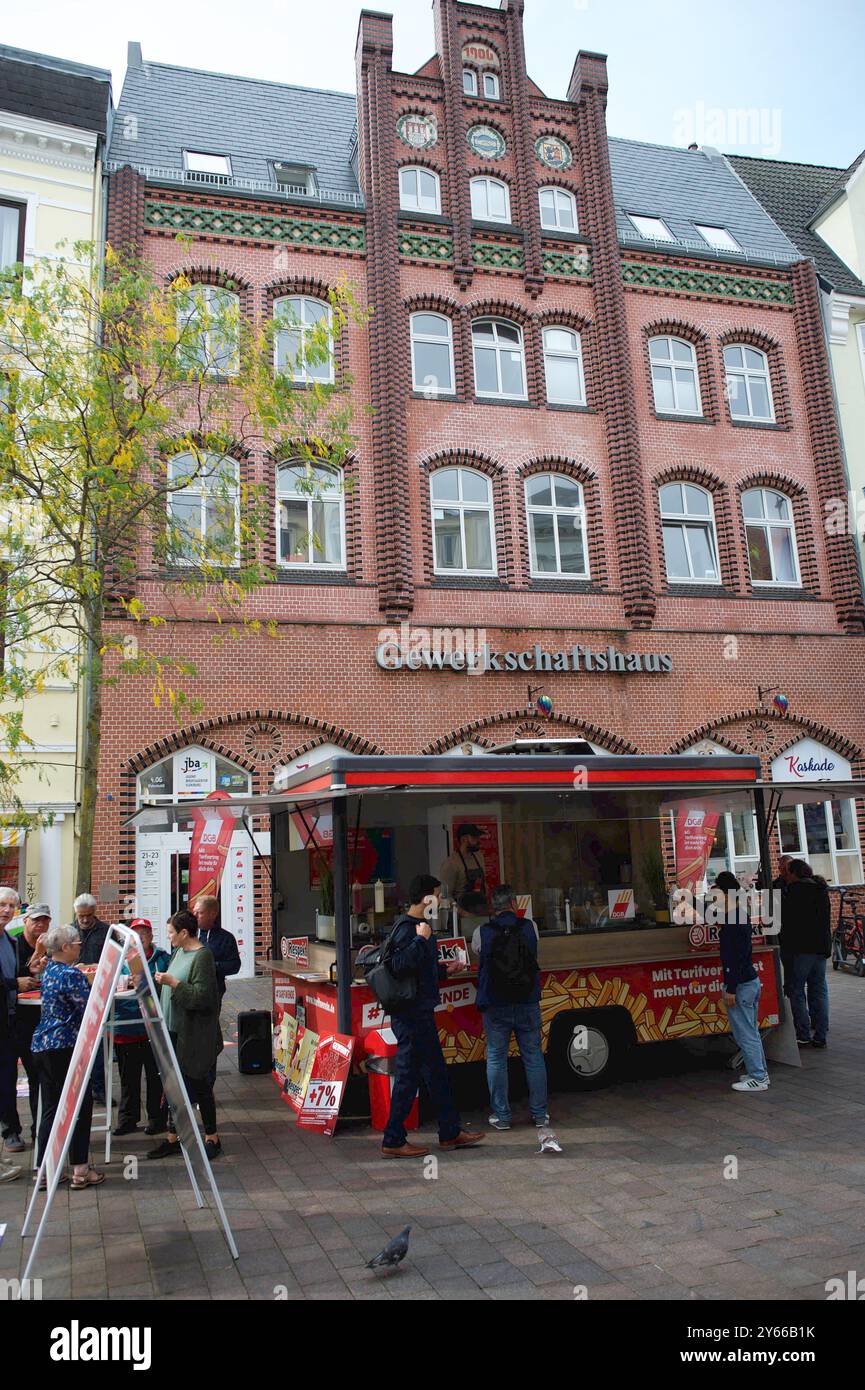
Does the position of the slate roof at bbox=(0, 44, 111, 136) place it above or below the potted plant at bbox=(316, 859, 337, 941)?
above

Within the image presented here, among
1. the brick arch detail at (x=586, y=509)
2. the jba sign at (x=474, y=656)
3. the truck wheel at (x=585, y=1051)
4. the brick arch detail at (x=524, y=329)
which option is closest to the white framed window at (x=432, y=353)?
the brick arch detail at (x=524, y=329)

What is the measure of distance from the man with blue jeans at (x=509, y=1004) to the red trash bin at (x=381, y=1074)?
29.2 inches

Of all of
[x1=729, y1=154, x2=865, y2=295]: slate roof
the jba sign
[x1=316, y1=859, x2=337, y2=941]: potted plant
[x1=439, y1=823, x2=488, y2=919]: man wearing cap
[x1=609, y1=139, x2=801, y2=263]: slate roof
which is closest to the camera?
[x1=316, y1=859, x2=337, y2=941]: potted plant

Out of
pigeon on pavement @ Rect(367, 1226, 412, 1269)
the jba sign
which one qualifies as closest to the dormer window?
the jba sign

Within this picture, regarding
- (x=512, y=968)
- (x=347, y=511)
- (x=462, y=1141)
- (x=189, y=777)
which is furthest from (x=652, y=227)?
(x=462, y=1141)

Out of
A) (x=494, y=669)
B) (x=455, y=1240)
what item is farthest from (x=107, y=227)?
(x=455, y=1240)

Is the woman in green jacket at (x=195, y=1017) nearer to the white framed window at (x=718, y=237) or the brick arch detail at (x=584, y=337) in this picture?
the brick arch detail at (x=584, y=337)

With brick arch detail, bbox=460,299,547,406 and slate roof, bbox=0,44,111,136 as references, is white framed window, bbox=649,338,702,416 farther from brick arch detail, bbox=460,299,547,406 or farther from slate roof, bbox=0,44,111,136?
slate roof, bbox=0,44,111,136

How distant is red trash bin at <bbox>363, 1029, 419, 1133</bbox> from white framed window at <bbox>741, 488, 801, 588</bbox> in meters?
15.0

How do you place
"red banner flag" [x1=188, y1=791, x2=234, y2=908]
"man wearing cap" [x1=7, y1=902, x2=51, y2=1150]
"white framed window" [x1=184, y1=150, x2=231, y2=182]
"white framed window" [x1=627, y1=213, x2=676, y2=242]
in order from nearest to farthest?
"man wearing cap" [x1=7, y1=902, x2=51, y2=1150] → "red banner flag" [x1=188, y1=791, x2=234, y2=908] → "white framed window" [x1=184, y1=150, x2=231, y2=182] → "white framed window" [x1=627, y1=213, x2=676, y2=242]

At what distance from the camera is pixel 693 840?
1073 cm

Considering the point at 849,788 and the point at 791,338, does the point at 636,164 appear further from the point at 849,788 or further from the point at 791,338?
the point at 849,788

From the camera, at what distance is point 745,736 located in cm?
1908

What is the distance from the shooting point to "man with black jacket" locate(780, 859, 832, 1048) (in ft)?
33.1
